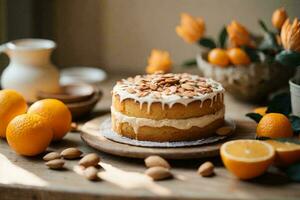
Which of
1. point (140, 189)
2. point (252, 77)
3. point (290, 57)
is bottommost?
point (140, 189)

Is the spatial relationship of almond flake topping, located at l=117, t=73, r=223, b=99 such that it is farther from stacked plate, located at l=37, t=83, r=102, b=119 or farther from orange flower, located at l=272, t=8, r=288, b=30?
orange flower, located at l=272, t=8, r=288, b=30

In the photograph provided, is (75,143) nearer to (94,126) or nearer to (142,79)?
(94,126)

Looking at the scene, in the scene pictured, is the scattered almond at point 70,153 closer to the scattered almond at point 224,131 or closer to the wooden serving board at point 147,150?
the wooden serving board at point 147,150

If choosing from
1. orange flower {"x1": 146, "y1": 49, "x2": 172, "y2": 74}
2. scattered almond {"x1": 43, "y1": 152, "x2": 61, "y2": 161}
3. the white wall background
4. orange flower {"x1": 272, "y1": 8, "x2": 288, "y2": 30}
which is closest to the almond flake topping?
scattered almond {"x1": 43, "y1": 152, "x2": 61, "y2": 161}

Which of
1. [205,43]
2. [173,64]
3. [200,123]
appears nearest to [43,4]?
[173,64]

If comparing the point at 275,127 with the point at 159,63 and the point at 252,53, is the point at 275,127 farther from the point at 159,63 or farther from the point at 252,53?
the point at 159,63

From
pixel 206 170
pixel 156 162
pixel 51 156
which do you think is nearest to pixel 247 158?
pixel 206 170

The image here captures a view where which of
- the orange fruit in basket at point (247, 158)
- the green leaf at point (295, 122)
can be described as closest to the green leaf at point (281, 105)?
the green leaf at point (295, 122)
